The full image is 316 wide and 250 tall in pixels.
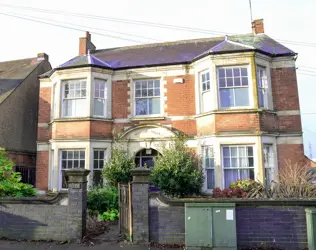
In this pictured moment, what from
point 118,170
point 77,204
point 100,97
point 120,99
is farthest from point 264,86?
point 77,204

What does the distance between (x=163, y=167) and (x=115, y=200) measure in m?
2.19

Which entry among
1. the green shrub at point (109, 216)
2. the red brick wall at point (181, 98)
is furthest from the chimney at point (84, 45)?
the green shrub at point (109, 216)

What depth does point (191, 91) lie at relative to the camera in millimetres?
12594

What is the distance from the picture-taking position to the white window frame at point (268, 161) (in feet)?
36.2

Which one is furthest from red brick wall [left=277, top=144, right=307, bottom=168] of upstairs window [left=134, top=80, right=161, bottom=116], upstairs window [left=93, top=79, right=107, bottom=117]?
upstairs window [left=93, top=79, right=107, bottom=117]

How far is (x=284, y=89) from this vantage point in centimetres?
1197

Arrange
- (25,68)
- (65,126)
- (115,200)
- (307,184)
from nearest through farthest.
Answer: (307,184), (115,200), (65,126), (25,68)

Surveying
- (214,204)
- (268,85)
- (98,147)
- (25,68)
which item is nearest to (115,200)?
(98,147)

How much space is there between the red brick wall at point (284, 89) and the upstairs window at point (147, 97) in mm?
5155

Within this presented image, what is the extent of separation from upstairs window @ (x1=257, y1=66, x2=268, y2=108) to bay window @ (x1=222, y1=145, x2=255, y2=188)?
215cm

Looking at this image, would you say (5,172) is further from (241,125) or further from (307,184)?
(307,184)

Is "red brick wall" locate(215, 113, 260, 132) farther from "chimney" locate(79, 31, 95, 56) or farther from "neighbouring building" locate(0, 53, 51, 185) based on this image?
"neighbouring building" locate(0, 53, 51, 185)

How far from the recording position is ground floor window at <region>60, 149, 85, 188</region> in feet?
40.8

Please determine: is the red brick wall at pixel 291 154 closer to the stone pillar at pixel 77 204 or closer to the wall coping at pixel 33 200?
the stone pillar at pixel 77 204
